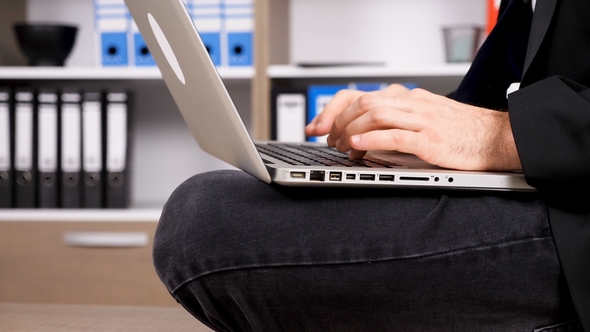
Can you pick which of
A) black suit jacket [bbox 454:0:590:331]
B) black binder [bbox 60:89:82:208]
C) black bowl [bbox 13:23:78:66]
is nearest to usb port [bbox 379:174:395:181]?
black suit jacket [bbox 454:0:590:331]

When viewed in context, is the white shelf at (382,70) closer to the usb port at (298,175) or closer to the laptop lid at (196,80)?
the laptop lid at (196,80)

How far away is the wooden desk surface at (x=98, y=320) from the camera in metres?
0.90

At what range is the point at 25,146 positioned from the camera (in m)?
1.79

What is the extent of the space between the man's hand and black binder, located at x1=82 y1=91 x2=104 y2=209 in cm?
129

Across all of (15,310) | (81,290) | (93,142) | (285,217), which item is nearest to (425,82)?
(93,142)

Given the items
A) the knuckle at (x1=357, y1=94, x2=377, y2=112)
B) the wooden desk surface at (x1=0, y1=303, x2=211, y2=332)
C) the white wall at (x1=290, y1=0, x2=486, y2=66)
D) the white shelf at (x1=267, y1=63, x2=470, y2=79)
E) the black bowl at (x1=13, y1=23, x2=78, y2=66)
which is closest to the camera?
the knuckle at (x1=357, y1=94, x2=377, y2=112)

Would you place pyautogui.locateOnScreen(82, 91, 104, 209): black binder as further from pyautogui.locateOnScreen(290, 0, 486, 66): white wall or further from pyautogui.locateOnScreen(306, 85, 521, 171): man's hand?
pyautogui.locateOnScreen(306, 85, 521, 171): man's hand

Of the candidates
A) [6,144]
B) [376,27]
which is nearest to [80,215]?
[6,144]

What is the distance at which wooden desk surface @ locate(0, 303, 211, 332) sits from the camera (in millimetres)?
902

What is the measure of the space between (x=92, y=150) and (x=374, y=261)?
1.44 meters

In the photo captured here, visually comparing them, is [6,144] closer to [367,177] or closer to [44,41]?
[44,41]

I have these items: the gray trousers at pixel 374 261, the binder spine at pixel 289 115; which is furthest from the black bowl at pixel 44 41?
the gray trousers at pixel 374 261

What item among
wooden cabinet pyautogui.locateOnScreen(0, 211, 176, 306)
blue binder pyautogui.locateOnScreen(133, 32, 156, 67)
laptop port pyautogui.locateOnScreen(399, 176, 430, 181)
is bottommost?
wooden cabinet pyautogui.locateOnScreen(0, 211, 176, 306)

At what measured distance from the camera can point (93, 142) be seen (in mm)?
1792
